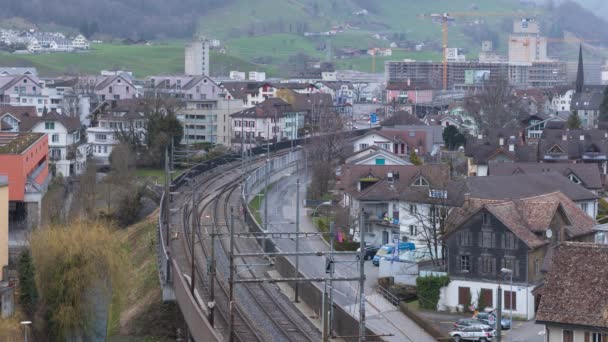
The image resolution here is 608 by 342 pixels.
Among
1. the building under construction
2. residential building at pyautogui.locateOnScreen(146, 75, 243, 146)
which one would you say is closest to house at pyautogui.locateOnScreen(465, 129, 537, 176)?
residential building at pyautogui.locateOnScreen(146, 75, 243, 146)

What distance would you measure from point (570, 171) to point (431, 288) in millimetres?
11515

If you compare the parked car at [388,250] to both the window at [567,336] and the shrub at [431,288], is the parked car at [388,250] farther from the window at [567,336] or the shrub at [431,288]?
the window at [567,336]

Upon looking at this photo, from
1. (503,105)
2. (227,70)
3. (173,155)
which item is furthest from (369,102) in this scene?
(173,155)

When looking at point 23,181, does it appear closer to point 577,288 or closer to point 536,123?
point 577,288

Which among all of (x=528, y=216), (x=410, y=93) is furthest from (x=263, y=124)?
(x=528, y=216)

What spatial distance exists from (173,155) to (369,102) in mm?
47132

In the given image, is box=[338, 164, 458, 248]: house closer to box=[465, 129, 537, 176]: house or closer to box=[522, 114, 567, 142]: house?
box=[465, 129, 537, 176]: house

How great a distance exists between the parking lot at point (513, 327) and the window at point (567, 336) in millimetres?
3280

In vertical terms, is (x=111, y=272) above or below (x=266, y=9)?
below

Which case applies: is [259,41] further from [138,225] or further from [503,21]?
[138,225]

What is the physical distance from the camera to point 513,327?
72.4 feet

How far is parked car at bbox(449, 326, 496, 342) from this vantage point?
20.9 metres

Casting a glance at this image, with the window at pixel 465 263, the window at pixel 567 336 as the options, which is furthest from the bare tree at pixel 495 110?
the window at pixel 567 336

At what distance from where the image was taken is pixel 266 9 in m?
166
